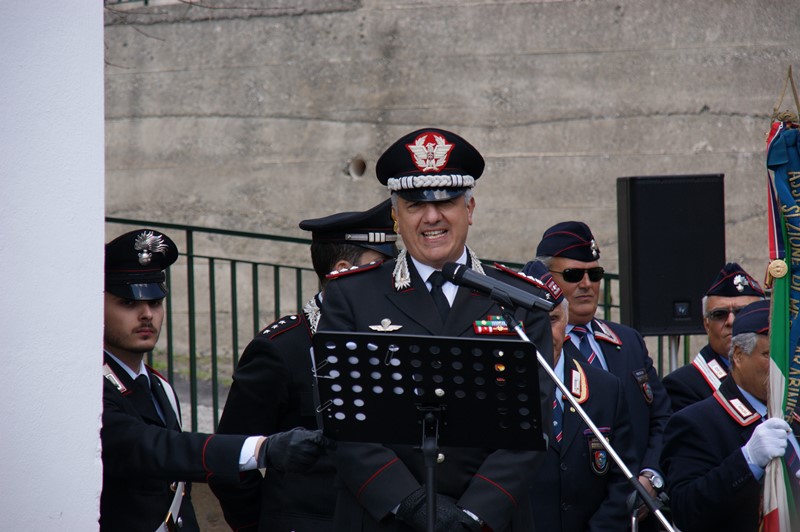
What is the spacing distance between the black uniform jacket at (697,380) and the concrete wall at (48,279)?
322 cm

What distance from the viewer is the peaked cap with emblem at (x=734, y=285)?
611 centimetres

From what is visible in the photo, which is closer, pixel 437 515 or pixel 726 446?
pixel 437 515

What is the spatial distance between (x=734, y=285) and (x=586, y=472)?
71.3 inches

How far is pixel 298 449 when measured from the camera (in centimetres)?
354

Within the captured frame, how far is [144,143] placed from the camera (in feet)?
31.0

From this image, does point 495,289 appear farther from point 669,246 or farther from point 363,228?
point 669,246

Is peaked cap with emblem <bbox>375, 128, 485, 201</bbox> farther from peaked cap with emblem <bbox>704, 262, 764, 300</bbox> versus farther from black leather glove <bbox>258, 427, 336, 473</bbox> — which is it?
peaked cap with emblem <bbox>704, 262, 764, 300</bbox>

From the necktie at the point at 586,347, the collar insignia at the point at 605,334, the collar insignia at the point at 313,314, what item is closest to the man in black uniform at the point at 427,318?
the collar insignia at the point at 313,314

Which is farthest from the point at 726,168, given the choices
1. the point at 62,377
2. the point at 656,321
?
the point at 62,377

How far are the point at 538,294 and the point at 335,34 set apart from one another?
5.61 m

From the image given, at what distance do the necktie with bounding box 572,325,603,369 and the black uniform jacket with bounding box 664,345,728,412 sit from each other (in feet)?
1.93

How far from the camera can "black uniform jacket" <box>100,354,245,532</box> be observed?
380 centimetres

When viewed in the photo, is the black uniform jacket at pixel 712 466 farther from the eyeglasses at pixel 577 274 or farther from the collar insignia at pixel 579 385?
the eyeglasses at pixel 577 274

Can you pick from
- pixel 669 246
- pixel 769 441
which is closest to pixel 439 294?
pixel 769 441
